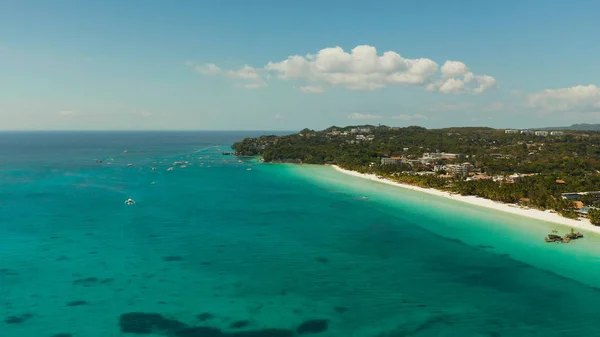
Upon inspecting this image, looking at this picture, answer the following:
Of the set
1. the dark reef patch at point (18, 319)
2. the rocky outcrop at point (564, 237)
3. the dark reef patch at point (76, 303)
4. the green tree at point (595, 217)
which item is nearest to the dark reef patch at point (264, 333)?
the dark reef patch at point (76, 303)

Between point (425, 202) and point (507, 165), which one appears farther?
point (507, 165)

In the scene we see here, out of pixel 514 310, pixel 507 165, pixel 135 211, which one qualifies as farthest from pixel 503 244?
pixel 507 165

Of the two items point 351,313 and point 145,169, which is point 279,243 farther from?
point 145,169

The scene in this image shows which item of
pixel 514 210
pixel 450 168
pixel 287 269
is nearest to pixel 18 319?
pixel 287 269

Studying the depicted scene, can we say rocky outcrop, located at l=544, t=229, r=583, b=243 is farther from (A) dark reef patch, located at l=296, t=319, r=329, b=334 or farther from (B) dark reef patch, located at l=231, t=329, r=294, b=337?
(B) dark reef patch, located at l=231, t=329, r=294, b=337

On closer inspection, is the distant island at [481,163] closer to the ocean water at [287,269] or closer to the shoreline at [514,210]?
the shoreline at [514,210]

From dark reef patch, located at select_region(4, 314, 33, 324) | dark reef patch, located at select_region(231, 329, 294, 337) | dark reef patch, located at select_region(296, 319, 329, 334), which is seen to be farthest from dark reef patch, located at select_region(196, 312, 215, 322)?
dark reef patch, located at select_region(4, 314, 33, 324)

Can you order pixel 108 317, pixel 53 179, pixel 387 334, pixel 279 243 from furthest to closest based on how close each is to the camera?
pixel 53 179, pixel 279 243, pixel 108 317, pixel 387 334
